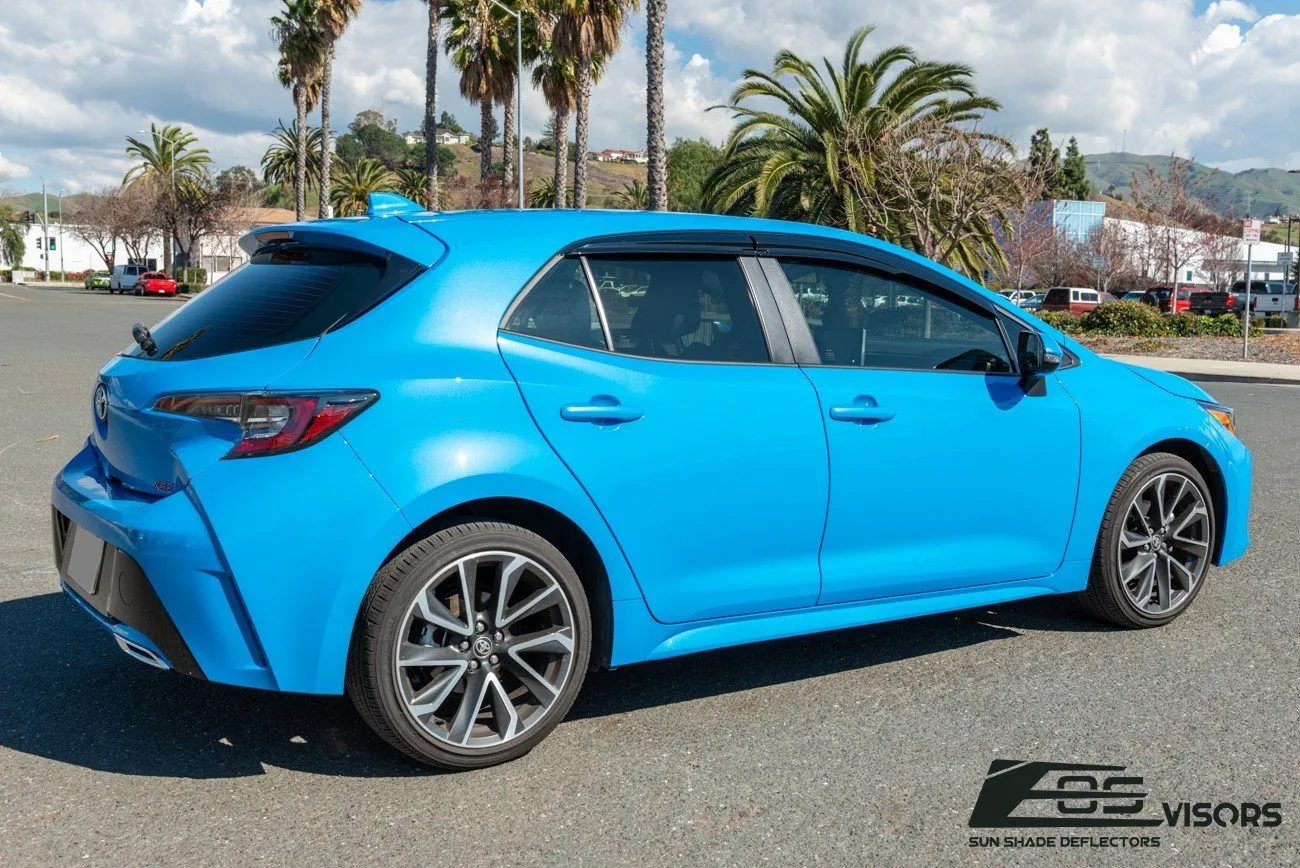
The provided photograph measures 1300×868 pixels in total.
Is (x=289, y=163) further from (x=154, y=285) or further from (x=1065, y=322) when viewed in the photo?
(x=1065, y=322)

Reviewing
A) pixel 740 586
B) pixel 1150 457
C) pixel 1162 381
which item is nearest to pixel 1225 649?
pixel 1150 457

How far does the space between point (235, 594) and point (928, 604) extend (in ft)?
7.69

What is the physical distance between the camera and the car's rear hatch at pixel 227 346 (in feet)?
10.9

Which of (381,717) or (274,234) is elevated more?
(274,234)

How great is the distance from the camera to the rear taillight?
128 inches

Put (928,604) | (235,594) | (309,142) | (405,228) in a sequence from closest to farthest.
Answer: (235,594), (405,228), (928,604), (309,142)

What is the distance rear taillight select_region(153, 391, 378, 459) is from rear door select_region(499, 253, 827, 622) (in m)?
0.51

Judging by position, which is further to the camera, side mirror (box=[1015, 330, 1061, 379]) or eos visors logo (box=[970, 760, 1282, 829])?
side mirror (box=[1015, 330, 1061, 379])

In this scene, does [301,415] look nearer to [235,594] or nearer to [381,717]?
[235,594]

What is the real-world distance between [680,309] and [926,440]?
3.17 ft

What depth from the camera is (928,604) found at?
4.35m

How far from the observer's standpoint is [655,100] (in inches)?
1029

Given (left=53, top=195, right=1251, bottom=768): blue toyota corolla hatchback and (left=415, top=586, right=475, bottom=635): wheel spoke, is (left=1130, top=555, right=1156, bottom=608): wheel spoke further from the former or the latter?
(left=415, top=586, right=475, bottom=635): wheel spoke

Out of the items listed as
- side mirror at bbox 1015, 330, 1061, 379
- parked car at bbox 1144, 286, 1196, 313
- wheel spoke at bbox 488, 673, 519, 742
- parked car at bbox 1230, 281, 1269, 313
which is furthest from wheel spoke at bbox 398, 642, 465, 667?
parked car at bbox 1144, 286, 1196, 313
